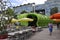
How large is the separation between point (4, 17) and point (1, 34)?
1.03 metres

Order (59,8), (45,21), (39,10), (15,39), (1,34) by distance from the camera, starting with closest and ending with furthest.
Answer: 1. (1,34)
2. (15,39)
3. (45,21)
4. (59,8)
5. (39,10)

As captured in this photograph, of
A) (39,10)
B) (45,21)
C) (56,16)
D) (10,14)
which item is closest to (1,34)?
(10,14)

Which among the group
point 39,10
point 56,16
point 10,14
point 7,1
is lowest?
point 39,10

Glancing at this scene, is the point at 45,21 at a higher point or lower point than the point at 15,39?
lower

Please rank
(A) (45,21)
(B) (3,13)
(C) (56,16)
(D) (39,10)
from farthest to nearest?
1. (D) (39,10)
2. (A) (45,21)
3. (C) (56,16)
4. (B) (3,13)

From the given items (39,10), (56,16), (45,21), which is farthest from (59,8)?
(56,16)

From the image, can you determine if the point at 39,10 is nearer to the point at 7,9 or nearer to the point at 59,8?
the point at 59,8

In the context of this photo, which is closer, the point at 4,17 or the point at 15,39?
the point at 4,17

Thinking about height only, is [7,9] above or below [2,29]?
above

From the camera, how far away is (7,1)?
10352 millimetres

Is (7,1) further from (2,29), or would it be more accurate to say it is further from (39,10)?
(39,10)

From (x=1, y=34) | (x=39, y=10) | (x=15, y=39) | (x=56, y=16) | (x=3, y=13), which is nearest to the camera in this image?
(x=1, y=34)

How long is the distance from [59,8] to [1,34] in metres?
64.5

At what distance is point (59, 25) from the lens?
125ft
